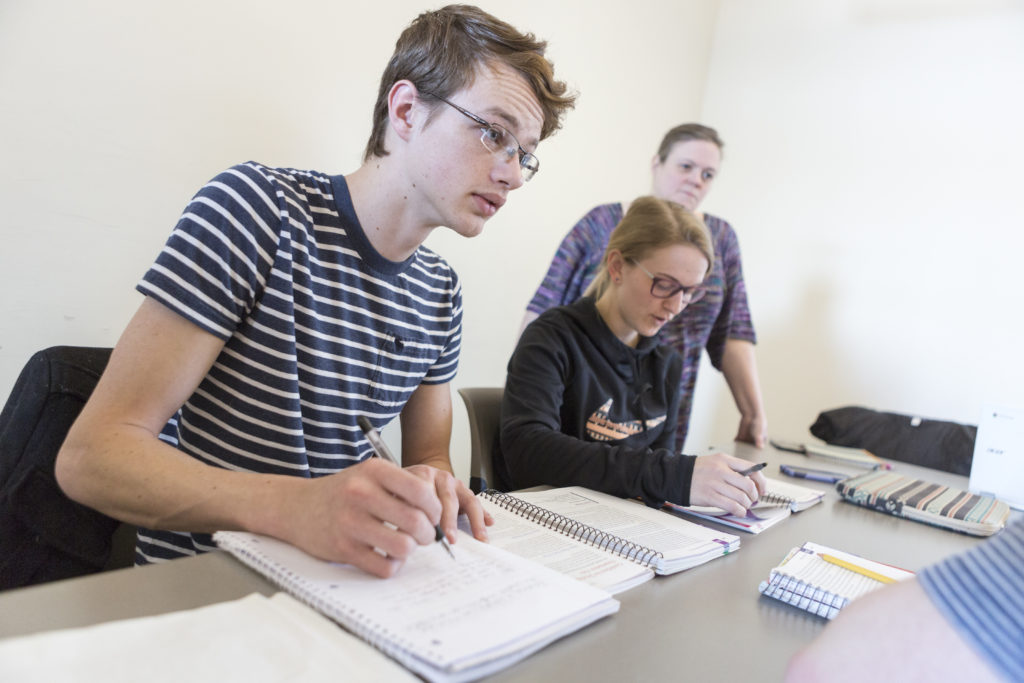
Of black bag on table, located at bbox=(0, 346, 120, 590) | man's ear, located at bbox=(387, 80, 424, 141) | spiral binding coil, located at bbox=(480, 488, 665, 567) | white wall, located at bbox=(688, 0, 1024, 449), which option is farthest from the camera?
white wall, located at bbox=(688, 0, 1024, 449)

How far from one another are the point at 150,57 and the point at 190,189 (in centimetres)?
29

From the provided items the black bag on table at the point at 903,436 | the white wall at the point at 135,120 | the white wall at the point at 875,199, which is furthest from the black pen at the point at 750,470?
the white wall at the point at 875,199

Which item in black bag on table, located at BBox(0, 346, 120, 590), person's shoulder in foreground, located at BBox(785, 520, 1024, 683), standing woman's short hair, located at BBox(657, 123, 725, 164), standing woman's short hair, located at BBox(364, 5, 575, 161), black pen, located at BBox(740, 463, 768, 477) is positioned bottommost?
black bag on table, located at BBox(0, 346, 120, 590)

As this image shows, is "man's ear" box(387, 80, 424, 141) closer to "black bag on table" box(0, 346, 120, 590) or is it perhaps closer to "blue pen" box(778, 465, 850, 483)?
"black bag on table" box(0, 346, 120, 590)

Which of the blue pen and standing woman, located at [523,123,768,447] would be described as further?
standing woman, located at [523,123,768,447]

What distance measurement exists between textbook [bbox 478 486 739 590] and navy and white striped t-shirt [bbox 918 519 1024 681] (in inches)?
14.8

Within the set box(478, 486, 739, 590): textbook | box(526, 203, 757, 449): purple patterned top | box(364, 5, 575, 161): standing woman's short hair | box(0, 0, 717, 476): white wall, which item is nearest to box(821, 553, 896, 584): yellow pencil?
box(478, 486, 739, 590): textbook

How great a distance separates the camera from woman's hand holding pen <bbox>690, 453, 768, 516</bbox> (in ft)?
3.51

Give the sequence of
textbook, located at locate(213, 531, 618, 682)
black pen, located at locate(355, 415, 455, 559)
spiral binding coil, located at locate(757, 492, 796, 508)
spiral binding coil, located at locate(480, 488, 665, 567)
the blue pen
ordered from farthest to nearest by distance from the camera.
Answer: the blue pen, spiral binding coil, located at locate(757, 492, 796, 508), spiral binding coil, located at locate(480, 488, 665, 567), black pen, located at locate(355, 415, 455, 559), textbook, located at locate(213, 531, 618, 682)

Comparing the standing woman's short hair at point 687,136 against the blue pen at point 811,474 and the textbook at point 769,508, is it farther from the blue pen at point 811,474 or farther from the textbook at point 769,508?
the textbook at point 769,508

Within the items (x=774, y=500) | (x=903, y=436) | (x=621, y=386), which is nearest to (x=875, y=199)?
(x=903, y=436)

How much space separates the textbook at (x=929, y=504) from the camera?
130cm

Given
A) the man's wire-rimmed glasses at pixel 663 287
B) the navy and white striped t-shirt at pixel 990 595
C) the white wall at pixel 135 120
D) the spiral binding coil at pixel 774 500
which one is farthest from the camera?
the man's wire-rimmed glasses at pixel 663 287

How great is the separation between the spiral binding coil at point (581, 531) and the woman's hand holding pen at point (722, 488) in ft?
0.83
